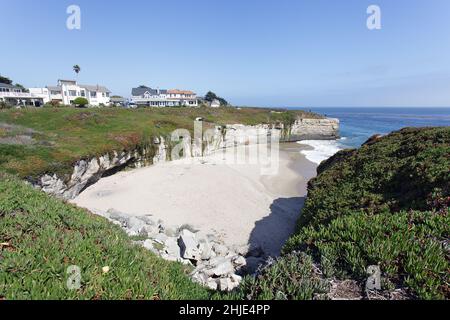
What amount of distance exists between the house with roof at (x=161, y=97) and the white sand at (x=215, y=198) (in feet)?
255

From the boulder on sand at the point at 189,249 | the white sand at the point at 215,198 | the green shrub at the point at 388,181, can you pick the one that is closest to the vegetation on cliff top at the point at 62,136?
the white sand at the point at 215,198

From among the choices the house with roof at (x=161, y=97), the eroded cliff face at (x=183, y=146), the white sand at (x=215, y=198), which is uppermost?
the house with roof at (x=161, y=97)

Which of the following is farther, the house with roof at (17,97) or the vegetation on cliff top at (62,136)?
the house with roof at (17,97)

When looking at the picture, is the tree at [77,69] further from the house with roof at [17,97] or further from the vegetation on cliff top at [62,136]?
the vegetation on cliff top at [62,136]

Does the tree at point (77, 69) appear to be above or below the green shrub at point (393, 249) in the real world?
above

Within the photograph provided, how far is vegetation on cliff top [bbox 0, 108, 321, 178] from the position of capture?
21.4m

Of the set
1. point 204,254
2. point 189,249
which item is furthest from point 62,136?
point 204,254

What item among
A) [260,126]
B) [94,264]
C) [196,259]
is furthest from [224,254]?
[260,126]

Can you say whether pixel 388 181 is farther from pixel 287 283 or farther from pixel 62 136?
pixel 62 136

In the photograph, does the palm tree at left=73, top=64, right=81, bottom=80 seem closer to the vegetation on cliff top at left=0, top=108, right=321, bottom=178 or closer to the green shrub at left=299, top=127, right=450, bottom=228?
the vegetation on cliff top at left=0, top=108, right=321, bottom=178

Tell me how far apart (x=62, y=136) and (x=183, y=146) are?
18713mm

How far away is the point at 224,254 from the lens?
14148 mm

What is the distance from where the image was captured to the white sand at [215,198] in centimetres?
1852
